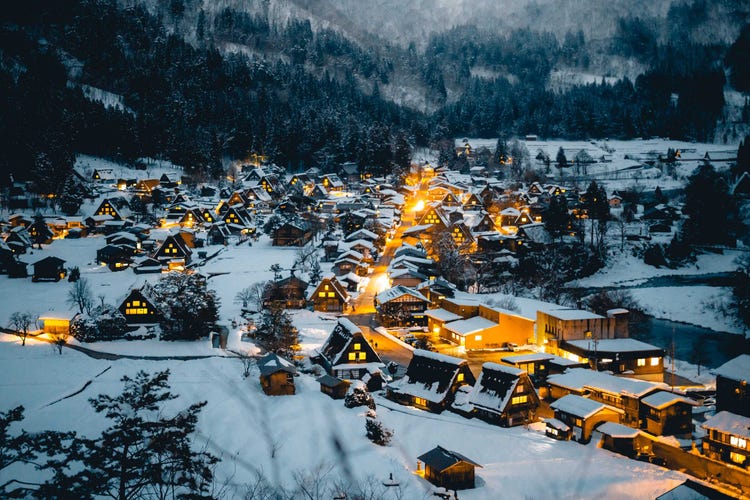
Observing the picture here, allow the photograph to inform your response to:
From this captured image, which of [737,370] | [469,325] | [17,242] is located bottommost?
[469,325]

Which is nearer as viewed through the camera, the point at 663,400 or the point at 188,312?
the point at 663,400

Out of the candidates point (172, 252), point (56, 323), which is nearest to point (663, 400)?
point (56, 323)

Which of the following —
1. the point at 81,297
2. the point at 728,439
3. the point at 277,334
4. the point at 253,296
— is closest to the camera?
the point at 728,439

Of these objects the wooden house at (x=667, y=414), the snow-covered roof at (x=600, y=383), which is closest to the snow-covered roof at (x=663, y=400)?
the wooden house at (x=667, y=414)

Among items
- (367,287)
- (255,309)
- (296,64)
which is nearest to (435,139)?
(296,64)

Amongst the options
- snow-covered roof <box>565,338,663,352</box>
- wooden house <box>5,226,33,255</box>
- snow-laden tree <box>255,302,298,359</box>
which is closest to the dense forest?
wooden house <box>5,226,33,255</box>

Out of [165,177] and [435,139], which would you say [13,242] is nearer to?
[165,177]

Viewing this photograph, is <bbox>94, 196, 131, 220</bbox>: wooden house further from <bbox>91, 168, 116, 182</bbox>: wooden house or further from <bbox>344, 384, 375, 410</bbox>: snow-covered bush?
<bbox>344, 384, 375, 410</bbox>: snow-covered bush

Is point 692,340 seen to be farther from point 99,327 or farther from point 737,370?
point 99,327
